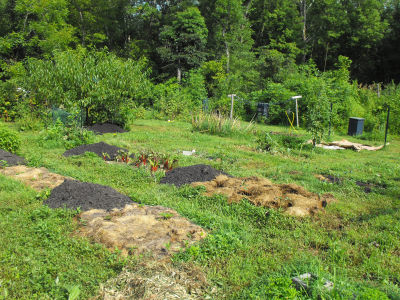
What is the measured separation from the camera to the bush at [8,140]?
7719 mm

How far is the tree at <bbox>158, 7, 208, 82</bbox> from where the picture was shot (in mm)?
25625

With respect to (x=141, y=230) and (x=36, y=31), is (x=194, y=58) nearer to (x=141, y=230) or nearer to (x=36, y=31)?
(x=36, y=31)

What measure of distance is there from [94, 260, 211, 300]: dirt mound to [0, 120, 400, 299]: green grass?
157 millimetres

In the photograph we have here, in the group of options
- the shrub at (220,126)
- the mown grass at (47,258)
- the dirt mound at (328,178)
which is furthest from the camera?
the shrub at (220,126)

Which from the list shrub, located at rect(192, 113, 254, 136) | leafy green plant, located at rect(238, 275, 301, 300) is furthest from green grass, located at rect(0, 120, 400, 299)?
shrub, located at rect(192, 113, 254, 136)

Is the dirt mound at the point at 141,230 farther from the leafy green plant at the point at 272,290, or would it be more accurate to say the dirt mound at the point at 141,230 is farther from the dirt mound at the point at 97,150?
the dirt mound at the point at 97,150

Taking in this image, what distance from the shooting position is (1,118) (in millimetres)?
13633

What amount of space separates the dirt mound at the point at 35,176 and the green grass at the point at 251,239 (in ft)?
0.94

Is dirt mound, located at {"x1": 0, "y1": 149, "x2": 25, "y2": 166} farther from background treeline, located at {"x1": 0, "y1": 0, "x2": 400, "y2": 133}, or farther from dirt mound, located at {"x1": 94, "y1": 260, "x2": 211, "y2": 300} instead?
dirt mound, located at {"x1": 94, "y1": 260, "x2": 211, "y2": 300}

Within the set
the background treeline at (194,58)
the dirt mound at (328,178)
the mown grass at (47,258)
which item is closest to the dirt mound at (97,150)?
the background treeline at (194,58)

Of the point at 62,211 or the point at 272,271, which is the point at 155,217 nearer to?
the point at 62,211

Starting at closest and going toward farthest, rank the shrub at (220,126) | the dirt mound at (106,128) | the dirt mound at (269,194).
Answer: the dirt mound at (269,194), the dirt mound at (106,128), the shrub at (220,126)

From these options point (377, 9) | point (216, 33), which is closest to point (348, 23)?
point (377, 9)

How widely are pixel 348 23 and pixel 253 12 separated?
29.9 ft
